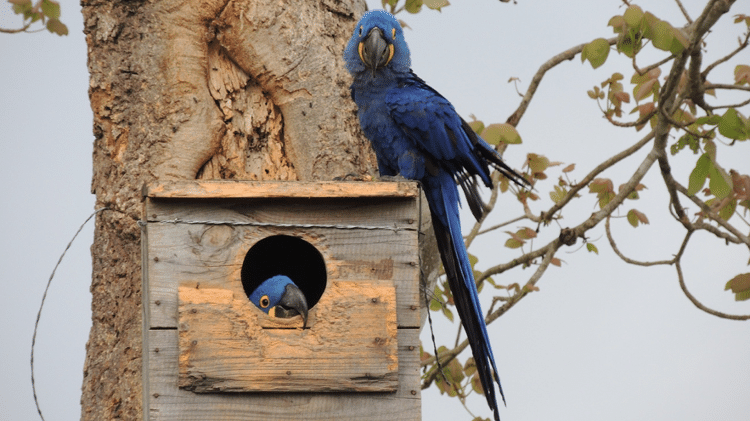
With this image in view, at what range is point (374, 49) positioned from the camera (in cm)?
274

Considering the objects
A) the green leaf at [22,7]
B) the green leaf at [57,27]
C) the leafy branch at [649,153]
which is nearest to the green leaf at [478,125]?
the leafy branch at [649,153]

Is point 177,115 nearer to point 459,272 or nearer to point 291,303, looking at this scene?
point 291,303

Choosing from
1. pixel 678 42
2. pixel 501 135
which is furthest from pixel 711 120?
pixel 501 135

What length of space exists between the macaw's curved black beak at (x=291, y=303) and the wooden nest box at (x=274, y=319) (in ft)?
0.69

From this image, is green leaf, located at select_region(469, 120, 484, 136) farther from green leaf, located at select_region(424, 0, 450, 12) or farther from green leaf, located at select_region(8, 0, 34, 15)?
green leaf, located at select_region(8, 0, 34, 15)

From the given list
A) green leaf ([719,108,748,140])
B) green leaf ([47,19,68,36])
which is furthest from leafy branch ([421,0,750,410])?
green leaf ([47,19,68,36])

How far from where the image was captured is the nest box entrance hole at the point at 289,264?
3107 mm

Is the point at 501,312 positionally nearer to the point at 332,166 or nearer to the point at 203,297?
the point at 332,166

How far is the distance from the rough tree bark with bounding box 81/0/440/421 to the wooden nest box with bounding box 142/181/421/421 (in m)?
0.70

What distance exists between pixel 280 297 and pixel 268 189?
22.7 inches

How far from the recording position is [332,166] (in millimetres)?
2773

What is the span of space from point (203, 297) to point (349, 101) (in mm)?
1146

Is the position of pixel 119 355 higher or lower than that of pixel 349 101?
lower

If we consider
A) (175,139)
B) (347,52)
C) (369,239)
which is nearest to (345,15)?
(347,52)
